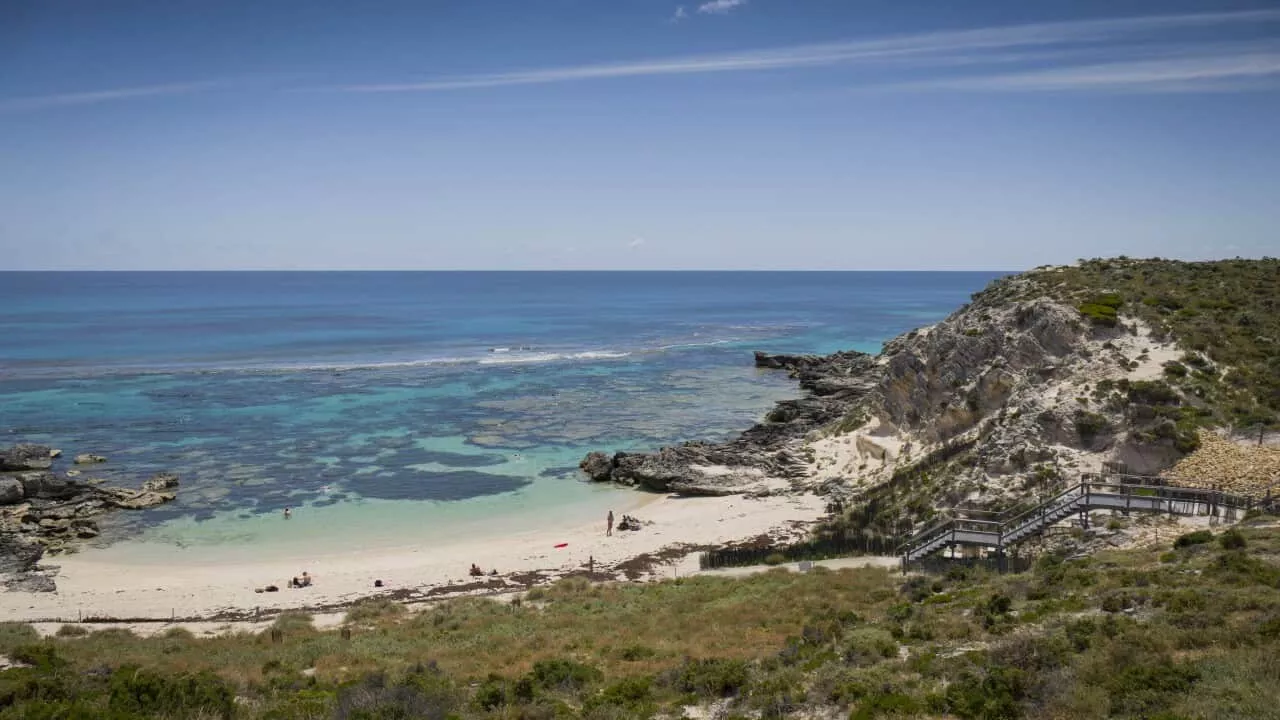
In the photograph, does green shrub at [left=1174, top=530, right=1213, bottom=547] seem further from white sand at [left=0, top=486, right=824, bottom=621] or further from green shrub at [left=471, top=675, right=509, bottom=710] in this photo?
green shrub at [left=471, top=675, right=509, bottom=710]

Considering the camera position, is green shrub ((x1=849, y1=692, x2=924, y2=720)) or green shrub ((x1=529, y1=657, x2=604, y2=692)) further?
green shrub ((x1=529, y1=657, x2=604, y2=692))

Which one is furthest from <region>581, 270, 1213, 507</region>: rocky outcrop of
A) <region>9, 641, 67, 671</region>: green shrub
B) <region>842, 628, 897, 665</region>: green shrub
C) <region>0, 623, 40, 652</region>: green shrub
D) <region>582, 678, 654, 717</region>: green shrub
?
<region>9, 641, 67, 671</region>: green shrub

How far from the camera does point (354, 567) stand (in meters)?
30.5

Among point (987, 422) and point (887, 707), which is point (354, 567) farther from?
point (987, 422)

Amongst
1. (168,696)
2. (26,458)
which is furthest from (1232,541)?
(26,458)

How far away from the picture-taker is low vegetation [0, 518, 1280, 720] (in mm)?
12156

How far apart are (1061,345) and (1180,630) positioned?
803 inches

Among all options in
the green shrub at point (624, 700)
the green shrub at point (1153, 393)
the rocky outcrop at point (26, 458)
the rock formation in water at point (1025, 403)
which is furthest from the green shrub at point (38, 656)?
the green shrub at point (1153, 393)

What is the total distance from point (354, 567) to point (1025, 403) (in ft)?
82.4

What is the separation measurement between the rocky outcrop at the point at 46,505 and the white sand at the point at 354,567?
1.48 m

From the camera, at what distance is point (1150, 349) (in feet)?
98.9

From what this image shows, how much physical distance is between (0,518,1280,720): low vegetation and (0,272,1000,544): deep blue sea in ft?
50.6

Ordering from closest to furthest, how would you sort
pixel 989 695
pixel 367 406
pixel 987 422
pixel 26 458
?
pixel 989 695 < pixel 987 422 < pixel 26 458 < pixel 367 406

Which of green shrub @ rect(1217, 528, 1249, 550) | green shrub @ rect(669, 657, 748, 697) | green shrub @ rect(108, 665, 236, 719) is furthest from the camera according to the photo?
green shrub @ rect(1217, 528, 1249, 550)
